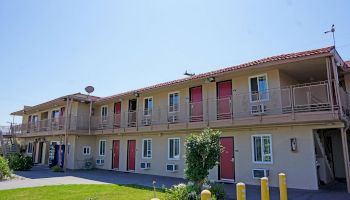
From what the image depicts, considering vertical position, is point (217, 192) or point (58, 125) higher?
point (58, 125)

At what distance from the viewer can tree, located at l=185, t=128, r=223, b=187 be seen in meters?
10.4

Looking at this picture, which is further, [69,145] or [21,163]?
[69,145]

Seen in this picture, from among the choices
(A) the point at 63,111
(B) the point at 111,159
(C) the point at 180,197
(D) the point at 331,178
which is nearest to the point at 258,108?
(D) the point at 331,178

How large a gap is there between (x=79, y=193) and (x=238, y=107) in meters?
9.03

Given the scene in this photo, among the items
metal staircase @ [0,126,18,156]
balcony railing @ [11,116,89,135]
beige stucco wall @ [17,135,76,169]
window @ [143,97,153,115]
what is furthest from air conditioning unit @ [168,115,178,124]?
metal staircase @ [0,126,18,156]

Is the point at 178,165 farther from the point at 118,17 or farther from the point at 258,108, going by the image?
the point at 118,17

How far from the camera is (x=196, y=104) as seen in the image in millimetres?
17297

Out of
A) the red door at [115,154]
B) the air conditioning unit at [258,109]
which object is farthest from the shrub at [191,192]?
the red door at [115,154]

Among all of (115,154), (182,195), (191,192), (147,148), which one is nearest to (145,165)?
(147,148)

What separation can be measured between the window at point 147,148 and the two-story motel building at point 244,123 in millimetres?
72

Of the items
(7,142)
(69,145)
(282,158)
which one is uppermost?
(7,142)

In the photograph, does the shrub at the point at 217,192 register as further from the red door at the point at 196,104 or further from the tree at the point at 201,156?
the red door at the point at 196,104

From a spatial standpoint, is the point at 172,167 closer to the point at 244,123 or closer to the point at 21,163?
the point at 244,123

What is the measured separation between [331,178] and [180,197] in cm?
1006
